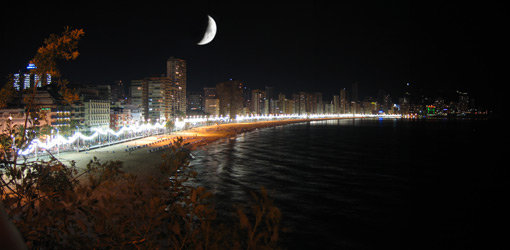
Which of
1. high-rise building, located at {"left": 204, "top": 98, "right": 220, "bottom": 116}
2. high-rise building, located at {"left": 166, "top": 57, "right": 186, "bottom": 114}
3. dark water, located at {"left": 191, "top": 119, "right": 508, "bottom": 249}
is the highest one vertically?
high-rise building, located at {"left": 166, "top": 57, "right": 186, "bottom": 114}

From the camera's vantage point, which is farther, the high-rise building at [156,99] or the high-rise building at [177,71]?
the high-rise building at [177,71]

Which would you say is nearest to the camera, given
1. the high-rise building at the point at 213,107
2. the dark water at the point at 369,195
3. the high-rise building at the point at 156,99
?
the dark water at the point at 369,195

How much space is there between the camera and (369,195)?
20500mm

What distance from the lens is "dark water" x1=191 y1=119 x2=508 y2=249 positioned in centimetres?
1426

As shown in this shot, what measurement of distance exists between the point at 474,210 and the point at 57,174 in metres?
20.4

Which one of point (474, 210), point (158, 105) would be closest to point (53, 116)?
point (158, 105)

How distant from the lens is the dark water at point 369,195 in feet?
46.8

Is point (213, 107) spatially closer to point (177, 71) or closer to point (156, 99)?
point (177, 71)

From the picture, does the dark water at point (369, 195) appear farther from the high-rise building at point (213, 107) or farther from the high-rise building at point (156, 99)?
the high-rise building at point (213, 107)

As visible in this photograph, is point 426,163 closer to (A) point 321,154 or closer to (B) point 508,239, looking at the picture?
(A) point 321,154

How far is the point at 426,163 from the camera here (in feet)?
114

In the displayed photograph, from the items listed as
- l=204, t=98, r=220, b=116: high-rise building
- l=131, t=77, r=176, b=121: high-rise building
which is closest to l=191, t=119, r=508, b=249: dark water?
l=131, t=77, r=176, b=121: high-rise building

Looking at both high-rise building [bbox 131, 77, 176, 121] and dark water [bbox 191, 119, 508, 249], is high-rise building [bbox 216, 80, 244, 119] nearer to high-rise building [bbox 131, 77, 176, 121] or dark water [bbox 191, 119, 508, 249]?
high-rise building [bbox 131, 77, 176, 121]

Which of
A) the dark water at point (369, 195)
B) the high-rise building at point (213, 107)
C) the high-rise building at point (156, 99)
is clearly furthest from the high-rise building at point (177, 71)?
the dark water at point (369, 195)
